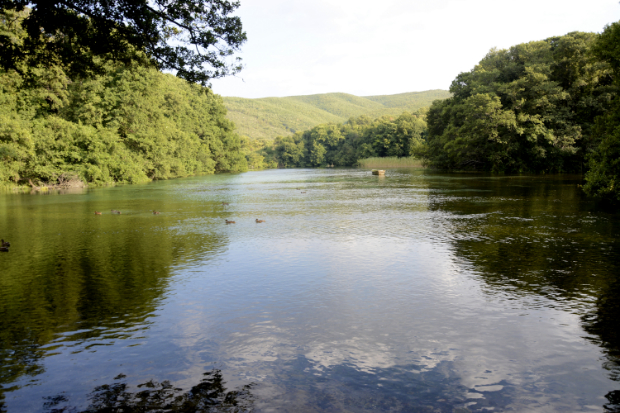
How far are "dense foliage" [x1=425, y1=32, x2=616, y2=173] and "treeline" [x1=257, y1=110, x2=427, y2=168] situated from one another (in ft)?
167

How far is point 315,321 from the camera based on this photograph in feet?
24.4

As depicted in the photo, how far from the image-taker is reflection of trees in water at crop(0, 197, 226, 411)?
6.78 meters

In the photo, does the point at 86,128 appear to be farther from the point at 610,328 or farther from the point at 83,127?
the point at 610,328

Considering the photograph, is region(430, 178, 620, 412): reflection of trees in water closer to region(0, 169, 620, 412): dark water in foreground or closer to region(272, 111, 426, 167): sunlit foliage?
region(0, 169, 620, 412): dark water in foreground

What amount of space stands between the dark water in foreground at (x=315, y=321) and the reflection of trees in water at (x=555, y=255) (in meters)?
0.06

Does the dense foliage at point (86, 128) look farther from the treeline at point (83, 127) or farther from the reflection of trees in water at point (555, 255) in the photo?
the reflection of trees in water at point (555, 255)

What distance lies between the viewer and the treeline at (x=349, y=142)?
113 metres

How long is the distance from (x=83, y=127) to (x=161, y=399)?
4776cm

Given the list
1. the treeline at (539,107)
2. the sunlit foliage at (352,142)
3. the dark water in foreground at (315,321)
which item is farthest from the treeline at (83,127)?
the sunlit foliage at (352,142)

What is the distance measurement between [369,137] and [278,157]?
41485 mm

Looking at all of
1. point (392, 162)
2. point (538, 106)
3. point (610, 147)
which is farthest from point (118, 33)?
point (392, 162)

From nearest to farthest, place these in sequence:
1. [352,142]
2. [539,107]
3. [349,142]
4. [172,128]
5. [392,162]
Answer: [539,107], [172,128], [392,162], [352,142], [349,142]

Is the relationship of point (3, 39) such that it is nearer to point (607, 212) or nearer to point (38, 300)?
point (38, 300)

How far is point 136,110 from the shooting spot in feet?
174
